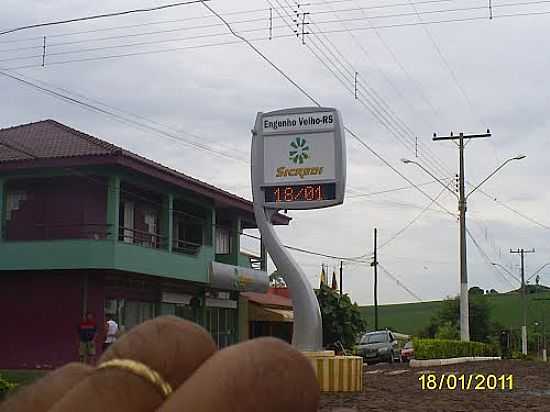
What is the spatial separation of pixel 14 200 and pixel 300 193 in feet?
37.4

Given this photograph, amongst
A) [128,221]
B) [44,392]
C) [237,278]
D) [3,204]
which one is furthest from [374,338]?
[44,392]

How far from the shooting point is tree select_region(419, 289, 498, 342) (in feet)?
217

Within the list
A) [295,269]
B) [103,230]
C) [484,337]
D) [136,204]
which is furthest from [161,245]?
[484,337]

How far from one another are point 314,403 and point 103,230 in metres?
26.4

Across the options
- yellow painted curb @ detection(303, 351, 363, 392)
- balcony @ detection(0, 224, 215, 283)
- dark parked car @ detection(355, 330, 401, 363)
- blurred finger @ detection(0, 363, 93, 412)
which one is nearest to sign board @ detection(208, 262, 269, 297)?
balcony @ detection(0, 224, 215, 283)

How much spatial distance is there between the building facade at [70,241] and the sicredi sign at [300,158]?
7.01 m

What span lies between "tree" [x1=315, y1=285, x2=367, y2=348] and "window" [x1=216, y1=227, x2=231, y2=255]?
21.1 ft

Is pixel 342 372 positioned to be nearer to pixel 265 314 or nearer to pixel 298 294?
pixel 298 294

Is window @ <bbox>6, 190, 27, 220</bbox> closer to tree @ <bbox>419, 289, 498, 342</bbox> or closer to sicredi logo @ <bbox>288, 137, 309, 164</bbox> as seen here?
sicredi logo @ <bbox>288, 137, 309, 164</bbox>

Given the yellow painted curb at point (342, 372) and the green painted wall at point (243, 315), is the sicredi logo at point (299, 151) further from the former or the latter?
the green painted wall at point (243, 315)

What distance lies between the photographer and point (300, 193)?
20328mm

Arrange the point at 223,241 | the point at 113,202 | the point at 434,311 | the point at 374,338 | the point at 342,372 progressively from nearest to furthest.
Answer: the point at 342,372
the point at 113,202
the point at 223,241
the point at 374,338
the point at 434,311

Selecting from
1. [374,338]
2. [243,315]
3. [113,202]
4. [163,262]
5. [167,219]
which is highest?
[113,202]
